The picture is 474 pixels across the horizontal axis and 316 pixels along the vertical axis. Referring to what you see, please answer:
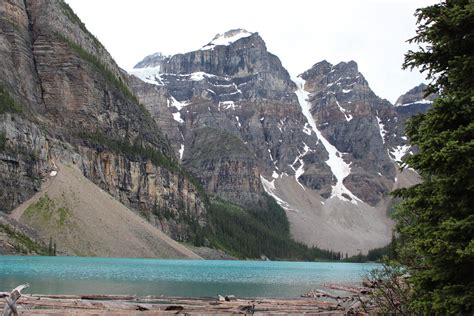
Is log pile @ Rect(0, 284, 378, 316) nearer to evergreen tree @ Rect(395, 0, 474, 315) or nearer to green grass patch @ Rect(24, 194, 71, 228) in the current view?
evergreen tree @ Rect(395, 0, 474, 315)

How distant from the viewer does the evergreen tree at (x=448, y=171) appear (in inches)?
421

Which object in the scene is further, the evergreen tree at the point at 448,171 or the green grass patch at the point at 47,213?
the green grass patch at the point at 47,213

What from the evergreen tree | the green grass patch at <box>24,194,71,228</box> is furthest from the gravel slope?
the evergreen tree

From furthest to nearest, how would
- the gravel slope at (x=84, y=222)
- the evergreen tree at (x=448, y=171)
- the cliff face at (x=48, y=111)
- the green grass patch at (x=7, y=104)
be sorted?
1. the cliff face at (x=48, y=111)
2. the green grass patch at (x=7, y=104)
3. the gravel slope at (x=84, y=222)
4. the evergreen tree at (x=448, y=171)

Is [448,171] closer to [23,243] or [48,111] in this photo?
[23,243]

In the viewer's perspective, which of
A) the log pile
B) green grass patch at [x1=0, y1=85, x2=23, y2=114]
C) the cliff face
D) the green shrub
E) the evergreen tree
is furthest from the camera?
the cliff face

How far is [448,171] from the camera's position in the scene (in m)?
11.4

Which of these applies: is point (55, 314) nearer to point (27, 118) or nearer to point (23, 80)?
point (27, 118)

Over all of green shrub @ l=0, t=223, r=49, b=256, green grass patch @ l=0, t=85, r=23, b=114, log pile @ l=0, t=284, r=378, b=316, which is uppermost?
green grass patch @ l=0, t=85, r=23, b=114

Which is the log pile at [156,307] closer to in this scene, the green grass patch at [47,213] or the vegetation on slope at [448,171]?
the vegetation on slope at [448,171]

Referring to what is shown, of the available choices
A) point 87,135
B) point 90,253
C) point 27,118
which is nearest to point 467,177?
point 90,253

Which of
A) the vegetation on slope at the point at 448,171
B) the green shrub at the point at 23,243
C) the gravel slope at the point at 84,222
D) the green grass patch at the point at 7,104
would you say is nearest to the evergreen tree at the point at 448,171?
the vegetation on slope at the point at 448,171

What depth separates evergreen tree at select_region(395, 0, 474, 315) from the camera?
35.1 ft

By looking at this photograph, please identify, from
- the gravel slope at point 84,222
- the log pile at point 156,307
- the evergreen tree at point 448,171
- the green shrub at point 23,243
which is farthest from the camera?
the gravel slope at point 84,222
